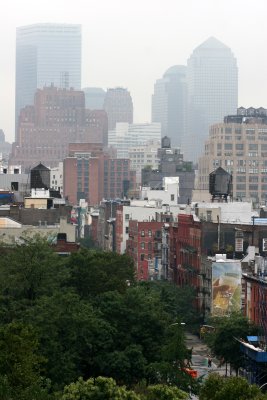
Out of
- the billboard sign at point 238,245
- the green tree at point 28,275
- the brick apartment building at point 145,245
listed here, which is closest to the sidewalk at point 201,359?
the billboard sign at point 238,245

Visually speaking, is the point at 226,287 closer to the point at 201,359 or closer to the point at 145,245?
the point at 201,359

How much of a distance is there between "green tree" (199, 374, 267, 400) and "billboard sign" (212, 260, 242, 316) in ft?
181

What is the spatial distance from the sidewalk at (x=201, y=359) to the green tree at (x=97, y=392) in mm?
30333

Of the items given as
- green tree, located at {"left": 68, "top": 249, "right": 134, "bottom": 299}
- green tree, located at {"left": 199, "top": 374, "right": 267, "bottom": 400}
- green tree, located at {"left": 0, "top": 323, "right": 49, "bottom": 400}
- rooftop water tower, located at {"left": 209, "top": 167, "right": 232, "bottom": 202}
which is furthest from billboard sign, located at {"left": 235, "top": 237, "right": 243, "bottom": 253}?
green tree, located at {"left": 199, "top": 374, "right": 267, "bottom": 400}

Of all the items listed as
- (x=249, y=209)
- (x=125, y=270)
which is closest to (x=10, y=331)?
(x=125, y=270)

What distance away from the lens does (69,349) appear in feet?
239

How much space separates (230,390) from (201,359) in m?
46.3

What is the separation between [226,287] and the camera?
115 meters

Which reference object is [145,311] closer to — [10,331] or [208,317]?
[10,331]

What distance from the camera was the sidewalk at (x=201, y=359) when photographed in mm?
94562

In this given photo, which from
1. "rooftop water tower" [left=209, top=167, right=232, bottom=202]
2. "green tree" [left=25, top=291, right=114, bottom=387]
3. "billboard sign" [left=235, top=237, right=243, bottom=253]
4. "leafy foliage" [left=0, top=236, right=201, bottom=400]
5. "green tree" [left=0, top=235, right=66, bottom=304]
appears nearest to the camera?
"leafy foliage" [left=0, top=236, right=201, bottom=400]

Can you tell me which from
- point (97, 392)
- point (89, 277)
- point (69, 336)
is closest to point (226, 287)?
point (89, 277)

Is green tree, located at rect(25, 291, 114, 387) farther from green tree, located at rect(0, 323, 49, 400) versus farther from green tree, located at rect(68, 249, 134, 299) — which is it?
green tree, located at rect(68, 249, 134, 299)

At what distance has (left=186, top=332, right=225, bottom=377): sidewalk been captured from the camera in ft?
310
